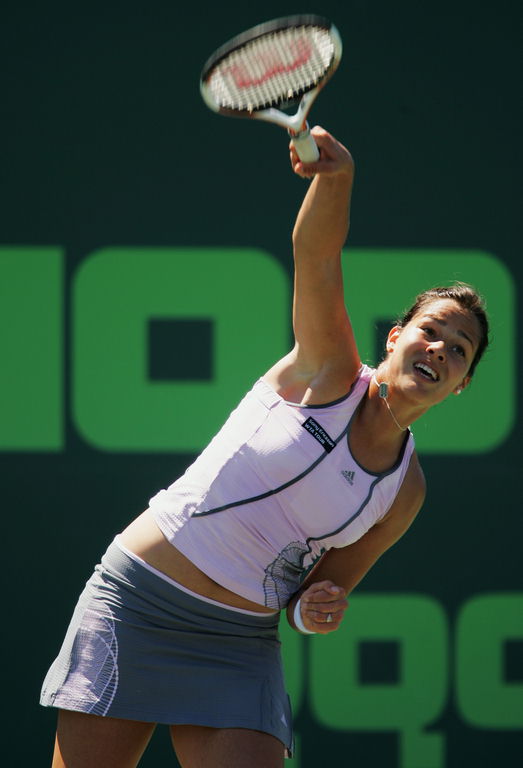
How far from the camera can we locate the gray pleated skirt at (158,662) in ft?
7.00

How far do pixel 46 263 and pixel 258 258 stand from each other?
0.66m

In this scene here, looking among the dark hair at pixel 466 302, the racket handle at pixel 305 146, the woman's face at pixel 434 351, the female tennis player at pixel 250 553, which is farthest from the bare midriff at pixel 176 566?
the racket handle at pixel 305 146

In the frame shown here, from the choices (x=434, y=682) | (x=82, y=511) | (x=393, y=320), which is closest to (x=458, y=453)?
(x=393, y=320)

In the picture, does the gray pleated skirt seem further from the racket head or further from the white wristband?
the racket head

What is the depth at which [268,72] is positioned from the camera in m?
1.92

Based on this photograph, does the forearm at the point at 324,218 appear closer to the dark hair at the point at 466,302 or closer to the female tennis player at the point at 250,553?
the female tennis player at the point at 250,553

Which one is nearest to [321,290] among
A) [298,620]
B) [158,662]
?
[298,620]

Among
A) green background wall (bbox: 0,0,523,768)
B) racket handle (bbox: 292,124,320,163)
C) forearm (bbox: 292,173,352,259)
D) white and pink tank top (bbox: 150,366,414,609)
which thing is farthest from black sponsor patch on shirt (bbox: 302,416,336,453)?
green background wall (bbox: 0,0,523,768)

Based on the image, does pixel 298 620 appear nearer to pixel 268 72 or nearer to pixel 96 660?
pixel 96 660

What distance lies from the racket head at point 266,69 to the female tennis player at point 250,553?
0.35 metres

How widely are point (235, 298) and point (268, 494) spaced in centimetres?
152

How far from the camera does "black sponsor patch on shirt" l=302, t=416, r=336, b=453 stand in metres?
2.06

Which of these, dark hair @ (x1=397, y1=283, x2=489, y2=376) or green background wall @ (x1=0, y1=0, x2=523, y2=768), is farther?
green background wall @ (x1=0, y1=0, x2=523, y2=768)

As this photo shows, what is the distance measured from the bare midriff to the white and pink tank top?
0.06 ft
